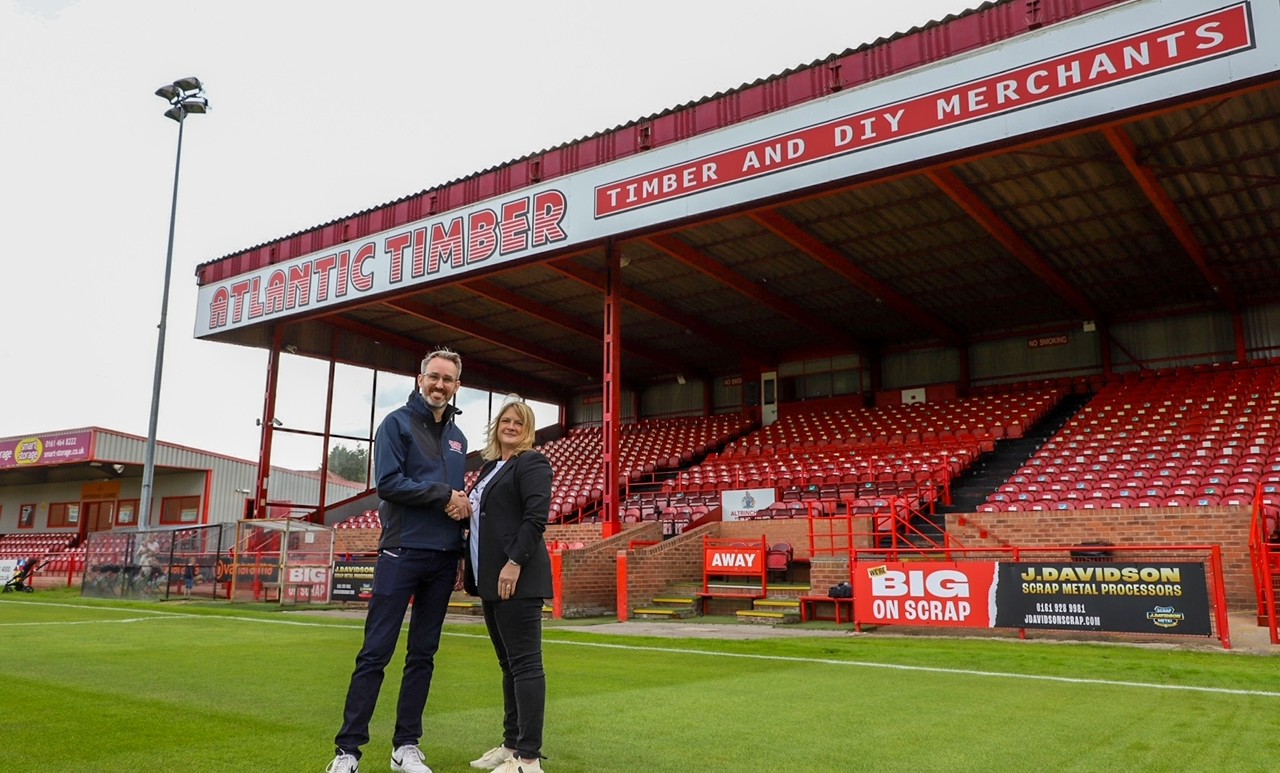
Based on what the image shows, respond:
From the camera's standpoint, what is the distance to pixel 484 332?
28.9 meters

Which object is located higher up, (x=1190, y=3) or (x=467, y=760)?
(x=1190, y=3)

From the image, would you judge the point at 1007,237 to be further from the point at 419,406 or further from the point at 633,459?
the point at 419,406

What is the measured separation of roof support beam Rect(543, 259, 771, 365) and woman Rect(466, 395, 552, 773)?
618 inches

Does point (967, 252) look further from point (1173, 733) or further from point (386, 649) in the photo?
point (386, 649)

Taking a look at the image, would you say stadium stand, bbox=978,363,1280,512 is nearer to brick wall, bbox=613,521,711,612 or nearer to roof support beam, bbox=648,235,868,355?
brick wall, bbox=613,521,711,612

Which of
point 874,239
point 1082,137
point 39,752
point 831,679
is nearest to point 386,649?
point 39,752

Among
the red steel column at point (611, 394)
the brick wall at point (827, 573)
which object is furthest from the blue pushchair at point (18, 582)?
the brick wall at point (827, 573)

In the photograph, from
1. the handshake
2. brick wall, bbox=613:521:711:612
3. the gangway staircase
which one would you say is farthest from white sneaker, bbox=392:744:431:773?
brick wall, bbox=613:521:711:612

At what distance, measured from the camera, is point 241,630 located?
10.9 meters

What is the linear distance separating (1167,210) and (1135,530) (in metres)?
7.32

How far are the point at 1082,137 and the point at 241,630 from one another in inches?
629

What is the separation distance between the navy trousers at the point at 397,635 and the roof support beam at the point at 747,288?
51.5 feet

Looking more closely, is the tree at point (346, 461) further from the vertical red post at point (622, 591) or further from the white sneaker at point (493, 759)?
the white sneaker at point (493, 759)

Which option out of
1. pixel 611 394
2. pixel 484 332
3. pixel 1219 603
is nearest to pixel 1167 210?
pixel 1219 603
